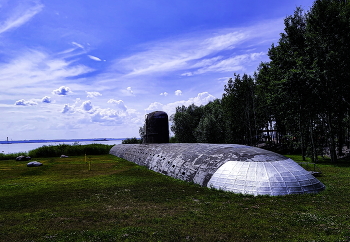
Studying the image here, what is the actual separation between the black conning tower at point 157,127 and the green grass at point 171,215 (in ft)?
49.8

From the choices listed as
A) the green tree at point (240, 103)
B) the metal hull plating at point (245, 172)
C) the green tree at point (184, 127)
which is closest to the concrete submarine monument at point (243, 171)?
the metal hull plating at point (245, 172)

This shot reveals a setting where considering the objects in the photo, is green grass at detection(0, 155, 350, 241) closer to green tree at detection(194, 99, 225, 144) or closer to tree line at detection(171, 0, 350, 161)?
tree line at detection(171, 0, 350, 161)

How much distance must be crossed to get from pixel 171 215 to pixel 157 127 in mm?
21524

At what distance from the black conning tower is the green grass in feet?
49.8

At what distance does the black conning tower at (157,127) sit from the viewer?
31656 mm

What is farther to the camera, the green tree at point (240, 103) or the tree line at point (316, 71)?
the green tree at point (240, 103)

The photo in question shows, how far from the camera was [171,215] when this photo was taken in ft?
36.9

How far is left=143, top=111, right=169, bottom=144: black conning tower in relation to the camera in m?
31.7

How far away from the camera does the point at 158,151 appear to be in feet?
90.9

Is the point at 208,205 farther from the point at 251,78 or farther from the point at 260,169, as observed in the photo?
the point at 251,78


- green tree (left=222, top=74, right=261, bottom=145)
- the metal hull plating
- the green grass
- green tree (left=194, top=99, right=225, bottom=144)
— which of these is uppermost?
green tree (left=222, top=74, right=261, bottom=145)

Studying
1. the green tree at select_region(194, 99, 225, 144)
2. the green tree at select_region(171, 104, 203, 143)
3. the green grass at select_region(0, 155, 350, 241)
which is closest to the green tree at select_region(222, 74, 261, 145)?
the green tree at select_region(194, 99, 225, 144)

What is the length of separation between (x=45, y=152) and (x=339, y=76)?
52671 millimetres

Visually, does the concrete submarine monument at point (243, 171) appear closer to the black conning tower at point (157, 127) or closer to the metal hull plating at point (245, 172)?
the metal hull plating at point (245, 172)
